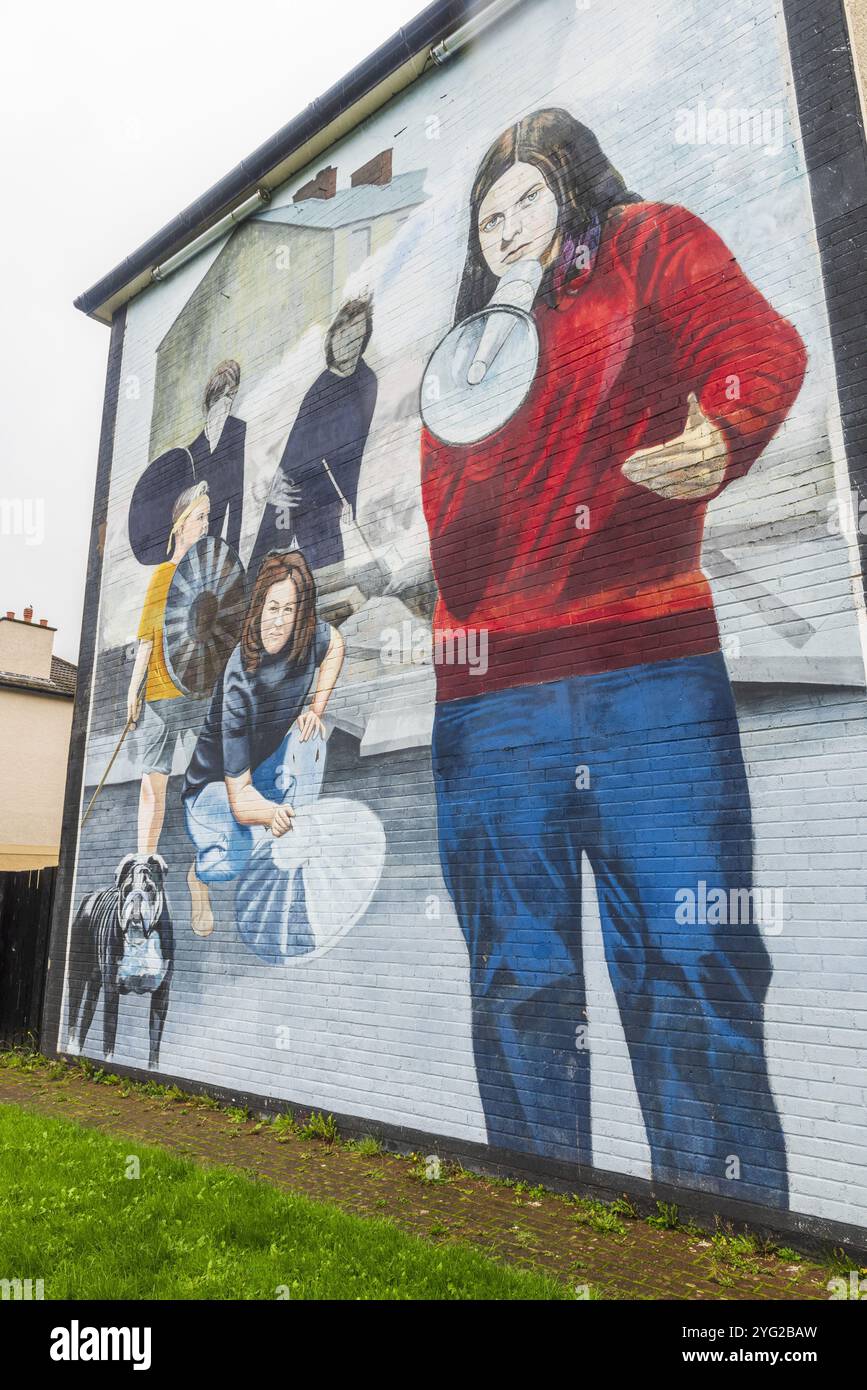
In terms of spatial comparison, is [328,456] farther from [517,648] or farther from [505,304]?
[517,648]

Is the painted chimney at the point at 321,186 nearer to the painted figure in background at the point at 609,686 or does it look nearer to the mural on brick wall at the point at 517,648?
the mural on brick wall at the point at 517,648

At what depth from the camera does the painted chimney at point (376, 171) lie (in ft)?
26.7

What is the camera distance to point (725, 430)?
215 inches

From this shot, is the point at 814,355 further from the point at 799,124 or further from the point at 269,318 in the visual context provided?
the point at 269,318

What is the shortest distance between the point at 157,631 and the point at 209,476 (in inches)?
64.1

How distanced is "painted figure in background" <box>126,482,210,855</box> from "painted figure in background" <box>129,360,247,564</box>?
0.49ft

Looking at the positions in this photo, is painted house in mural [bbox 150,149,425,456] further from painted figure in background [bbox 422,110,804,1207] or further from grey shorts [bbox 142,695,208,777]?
grey shorts [bbox 142,695,208,777]

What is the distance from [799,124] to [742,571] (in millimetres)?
2618

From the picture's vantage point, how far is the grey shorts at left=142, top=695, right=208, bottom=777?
8805 millimetres

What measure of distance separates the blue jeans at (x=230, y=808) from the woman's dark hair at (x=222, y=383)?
3.71 metres

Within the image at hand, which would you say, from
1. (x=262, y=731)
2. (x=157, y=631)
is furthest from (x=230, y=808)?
(x=157, y=631)

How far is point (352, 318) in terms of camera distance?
8094mm

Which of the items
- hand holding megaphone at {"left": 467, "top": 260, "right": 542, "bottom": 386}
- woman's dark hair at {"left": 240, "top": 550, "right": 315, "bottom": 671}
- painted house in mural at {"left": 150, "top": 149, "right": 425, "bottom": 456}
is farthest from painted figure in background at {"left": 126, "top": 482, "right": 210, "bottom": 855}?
hand holding megaphone at {"left": 467, "top": 260, "right": 542, "bottom": 386}
